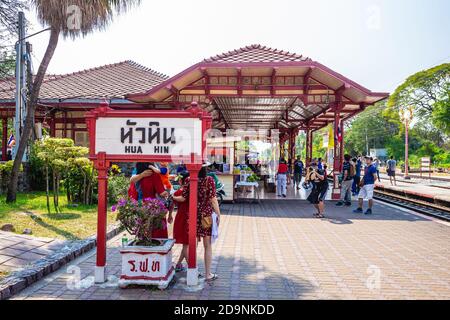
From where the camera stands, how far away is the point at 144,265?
4.86 meters

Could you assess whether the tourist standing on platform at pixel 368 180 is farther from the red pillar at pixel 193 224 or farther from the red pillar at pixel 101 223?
the red pillar at pixel 101 223

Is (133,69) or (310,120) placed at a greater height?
(133,69)

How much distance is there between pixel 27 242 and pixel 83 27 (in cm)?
685

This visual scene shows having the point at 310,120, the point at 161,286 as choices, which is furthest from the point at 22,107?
the point at 310,120

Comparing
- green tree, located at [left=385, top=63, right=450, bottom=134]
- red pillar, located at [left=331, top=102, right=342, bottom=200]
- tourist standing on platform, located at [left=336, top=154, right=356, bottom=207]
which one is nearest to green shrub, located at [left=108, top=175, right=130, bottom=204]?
tourist standing on platform, located at [left=336, top=154, right=356, bottom=207]

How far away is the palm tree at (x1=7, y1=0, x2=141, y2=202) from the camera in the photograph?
406 inches

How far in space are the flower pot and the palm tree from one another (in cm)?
802

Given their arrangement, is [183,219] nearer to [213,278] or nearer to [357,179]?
[213,278]

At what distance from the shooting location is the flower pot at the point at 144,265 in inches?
189

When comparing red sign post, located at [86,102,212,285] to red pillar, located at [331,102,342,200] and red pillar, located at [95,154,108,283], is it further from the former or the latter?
red pillar, located at [331,102,342,200]

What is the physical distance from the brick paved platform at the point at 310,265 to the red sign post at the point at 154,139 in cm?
51

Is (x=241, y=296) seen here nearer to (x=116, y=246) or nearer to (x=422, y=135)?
(x=116, y=246)

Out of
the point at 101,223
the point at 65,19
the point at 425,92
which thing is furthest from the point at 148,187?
the point at 425,92
